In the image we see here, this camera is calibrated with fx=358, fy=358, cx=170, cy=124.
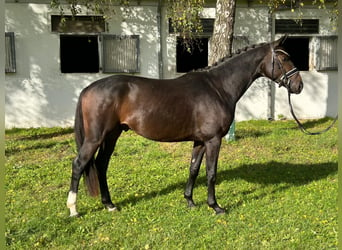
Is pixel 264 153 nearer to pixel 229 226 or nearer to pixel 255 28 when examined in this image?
pixel 229 226

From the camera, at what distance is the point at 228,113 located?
4176 millimetres

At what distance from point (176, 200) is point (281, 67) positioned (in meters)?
2.14

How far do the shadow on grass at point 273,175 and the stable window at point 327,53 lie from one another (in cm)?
536

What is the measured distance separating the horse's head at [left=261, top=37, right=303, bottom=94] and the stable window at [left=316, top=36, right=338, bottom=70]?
7228mm

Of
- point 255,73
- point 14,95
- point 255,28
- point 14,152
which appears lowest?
point 14,152

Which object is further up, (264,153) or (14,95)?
(14,95)

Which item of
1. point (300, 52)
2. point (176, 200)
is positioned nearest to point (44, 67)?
point (176, 200)

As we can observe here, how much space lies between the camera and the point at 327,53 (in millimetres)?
10844

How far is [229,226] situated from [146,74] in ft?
22.6

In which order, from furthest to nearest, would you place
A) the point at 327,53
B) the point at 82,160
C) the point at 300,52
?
1. the point at 300,52
2. the point at 327,53
3. the point at 82,160

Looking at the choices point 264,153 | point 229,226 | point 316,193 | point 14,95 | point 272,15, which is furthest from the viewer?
point 272,15

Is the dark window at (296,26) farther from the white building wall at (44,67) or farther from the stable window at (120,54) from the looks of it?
the stable window at (120,54)

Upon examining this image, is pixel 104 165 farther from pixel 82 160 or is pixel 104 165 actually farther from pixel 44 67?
pixel 44 67

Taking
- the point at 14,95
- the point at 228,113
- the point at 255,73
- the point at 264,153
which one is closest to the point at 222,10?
the point at 264,153
